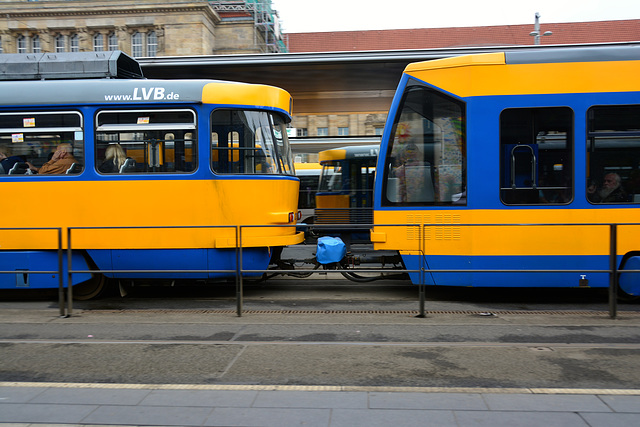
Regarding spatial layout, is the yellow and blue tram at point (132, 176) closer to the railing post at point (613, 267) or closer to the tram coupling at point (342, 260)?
the tram coupling at point (342, 260)

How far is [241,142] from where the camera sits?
841cm

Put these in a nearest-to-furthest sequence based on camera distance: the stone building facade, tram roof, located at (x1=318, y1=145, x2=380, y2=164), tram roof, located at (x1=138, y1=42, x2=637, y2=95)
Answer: tram roof, located at (x1=138, y1=42, x2=637, y2=95), tram roof, located at (x1=318, y1=145, x2=380, y2=164), the stone building facade

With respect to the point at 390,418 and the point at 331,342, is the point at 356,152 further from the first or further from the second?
the point at 390,418

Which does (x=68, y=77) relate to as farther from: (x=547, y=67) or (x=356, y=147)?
(x=356, y=147)

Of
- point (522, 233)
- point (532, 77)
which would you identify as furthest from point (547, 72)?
point (522, 233)

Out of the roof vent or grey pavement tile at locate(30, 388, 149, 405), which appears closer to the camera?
grey pavement tile at locate(30, 388, 149, 405)

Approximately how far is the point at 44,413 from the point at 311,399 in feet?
6.19

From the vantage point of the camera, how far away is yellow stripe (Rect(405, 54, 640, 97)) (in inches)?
302

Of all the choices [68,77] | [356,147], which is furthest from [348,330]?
[356,147]

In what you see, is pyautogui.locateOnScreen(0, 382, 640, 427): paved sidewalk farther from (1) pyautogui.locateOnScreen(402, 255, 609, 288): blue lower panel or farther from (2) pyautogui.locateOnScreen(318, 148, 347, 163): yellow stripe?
Answer: (2) pyautogui.locateOnScreen(318, 148, 347, 163): yellow stripe

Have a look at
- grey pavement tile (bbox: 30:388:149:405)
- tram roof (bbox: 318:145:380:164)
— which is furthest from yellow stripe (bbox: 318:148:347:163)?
grey pavement tile (bbox: 30:388:149:405)

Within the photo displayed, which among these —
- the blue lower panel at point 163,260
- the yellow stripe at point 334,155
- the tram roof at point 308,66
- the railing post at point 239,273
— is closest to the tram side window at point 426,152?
the railing post at point 239,273

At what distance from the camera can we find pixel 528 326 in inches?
247

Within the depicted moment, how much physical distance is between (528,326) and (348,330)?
2.13 metres
